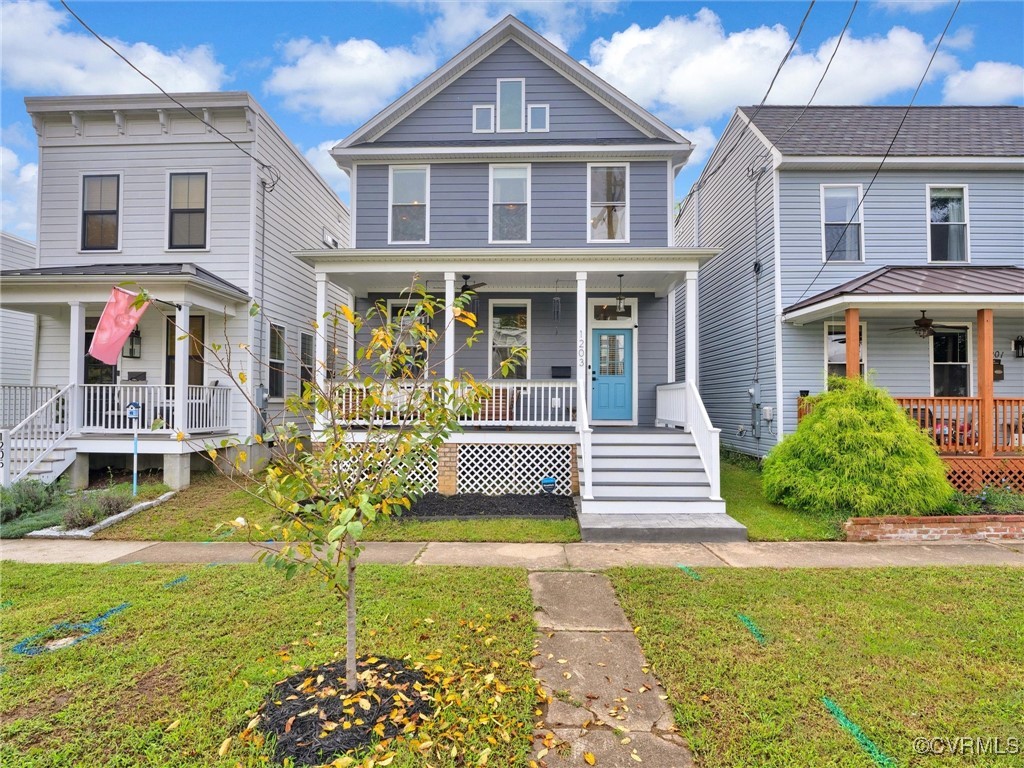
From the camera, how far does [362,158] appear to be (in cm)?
1014

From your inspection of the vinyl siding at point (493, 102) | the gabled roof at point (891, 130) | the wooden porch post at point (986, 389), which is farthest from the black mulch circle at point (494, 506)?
the gabled roof at point (891, 130)

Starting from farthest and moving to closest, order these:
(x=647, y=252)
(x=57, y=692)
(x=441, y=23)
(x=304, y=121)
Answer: (x=304, y=121)
(x=441, y=23)
(x=647, y=252)
(x=57, y=692)

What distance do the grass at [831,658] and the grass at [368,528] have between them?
182 centimetres

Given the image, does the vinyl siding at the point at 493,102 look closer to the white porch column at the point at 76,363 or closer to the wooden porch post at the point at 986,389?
the white porch column at the point at 76,363

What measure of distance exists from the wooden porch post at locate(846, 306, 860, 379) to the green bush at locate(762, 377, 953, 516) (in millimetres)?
863

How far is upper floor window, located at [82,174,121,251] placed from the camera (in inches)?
405

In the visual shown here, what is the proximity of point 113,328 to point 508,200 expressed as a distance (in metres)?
7.33

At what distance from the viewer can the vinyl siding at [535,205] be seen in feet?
33.1

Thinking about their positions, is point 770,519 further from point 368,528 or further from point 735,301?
point 735,301

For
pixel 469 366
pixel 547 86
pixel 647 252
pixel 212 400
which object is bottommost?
pixel 212 400

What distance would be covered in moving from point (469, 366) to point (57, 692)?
25.7 feet

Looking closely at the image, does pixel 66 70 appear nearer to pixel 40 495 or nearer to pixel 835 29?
pixel 40 495

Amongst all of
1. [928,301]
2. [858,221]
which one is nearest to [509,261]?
[928,301]

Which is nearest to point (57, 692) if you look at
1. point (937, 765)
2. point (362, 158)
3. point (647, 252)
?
point (937, 765)
